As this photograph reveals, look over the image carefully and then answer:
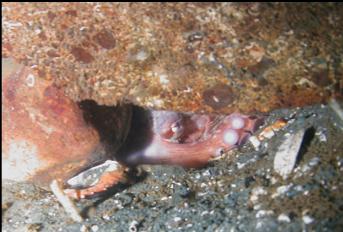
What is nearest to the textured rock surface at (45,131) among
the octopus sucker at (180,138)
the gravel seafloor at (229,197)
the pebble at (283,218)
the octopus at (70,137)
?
the octopus at (70,137)

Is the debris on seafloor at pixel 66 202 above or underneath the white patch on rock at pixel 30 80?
underneath

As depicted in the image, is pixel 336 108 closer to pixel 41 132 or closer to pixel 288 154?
pixel 288 154

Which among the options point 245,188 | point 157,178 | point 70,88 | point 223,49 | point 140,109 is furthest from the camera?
point 140,109

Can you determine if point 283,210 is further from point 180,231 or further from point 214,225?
point 180,231

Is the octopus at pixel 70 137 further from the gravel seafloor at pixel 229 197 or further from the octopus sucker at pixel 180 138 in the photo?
the gravel seafloor at pixel 229 197

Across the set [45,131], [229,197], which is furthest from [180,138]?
[45,131]

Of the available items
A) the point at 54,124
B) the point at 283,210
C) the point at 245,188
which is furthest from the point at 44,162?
the point at 283,210

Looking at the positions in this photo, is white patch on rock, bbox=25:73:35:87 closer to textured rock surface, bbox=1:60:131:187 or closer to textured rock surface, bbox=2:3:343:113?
textured rock surface, bbox=1:60:131:187
